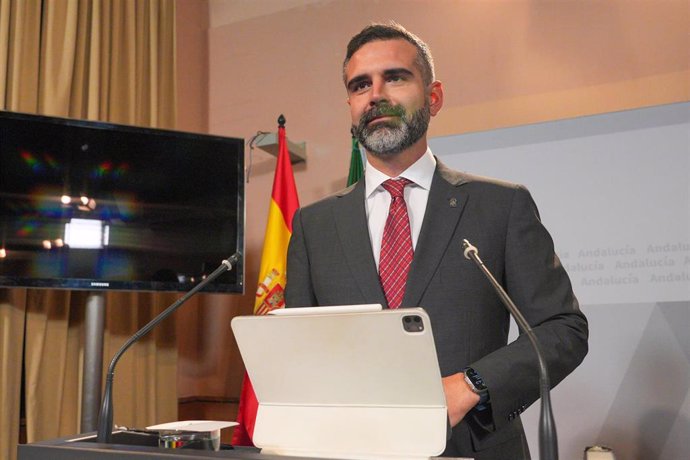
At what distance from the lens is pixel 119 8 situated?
3.60 m

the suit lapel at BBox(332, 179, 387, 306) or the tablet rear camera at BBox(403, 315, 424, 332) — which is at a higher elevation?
the suit lapel at BBox(332, 179, 387, 306)

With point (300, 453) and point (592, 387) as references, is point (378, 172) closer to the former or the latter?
point (300, 453)

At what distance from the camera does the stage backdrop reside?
2773 millimetres

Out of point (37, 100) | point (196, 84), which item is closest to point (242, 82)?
point (196, 84)

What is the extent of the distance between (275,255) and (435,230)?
1878 millimetres

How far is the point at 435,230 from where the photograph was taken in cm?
173

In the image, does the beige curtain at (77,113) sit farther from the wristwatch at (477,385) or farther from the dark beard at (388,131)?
the wristwatch at (477,385)

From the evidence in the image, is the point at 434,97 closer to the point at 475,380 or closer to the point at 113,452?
the point at 475,380

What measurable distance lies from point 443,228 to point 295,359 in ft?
2.46

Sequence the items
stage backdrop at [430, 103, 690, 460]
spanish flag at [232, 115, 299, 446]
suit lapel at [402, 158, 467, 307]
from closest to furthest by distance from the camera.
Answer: suit lapel at [402, 158, 467, 307], stage backdrop at [430, 103, 690, 460], spanish flag at [232, 115, 299, 446]

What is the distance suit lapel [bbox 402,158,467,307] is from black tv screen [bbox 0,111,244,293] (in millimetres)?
1597

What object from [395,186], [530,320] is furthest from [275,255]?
[530,320]

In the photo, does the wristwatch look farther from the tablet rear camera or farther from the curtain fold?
the curtain fold

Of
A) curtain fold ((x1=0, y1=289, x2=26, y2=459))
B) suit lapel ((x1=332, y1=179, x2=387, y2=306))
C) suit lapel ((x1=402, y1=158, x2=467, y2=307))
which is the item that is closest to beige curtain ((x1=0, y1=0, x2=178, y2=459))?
curtain fold ((x1=0, y1=289, x2=26, y2=459))
